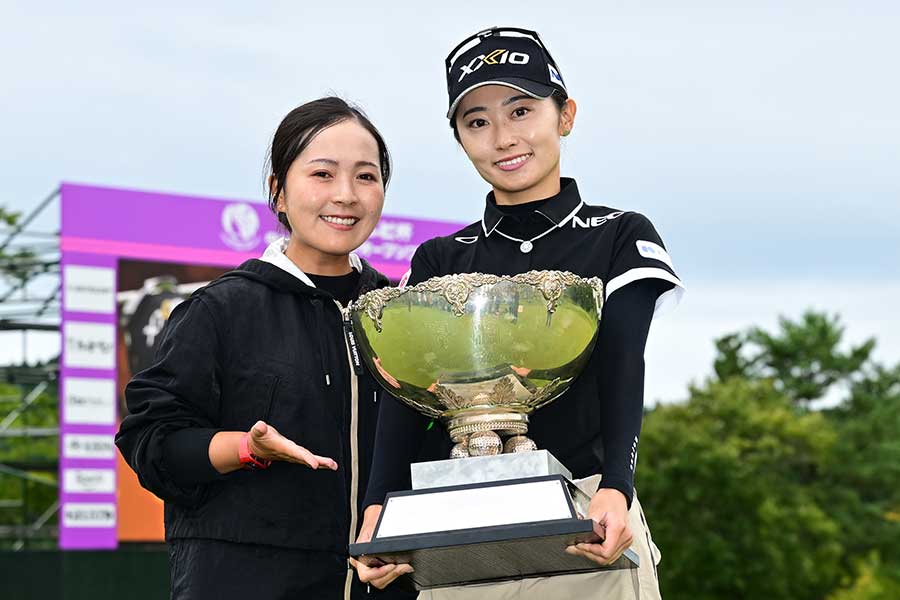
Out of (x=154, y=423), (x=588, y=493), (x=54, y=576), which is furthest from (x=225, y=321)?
(x=54, y=576)

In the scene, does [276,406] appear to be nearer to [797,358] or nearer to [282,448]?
[282,448]

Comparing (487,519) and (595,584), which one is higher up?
(487,519)

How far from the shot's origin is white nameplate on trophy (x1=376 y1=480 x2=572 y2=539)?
224cm

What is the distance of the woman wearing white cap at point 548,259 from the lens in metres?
2.51

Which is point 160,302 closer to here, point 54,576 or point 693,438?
point 54,576

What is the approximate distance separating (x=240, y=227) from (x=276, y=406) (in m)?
12.9

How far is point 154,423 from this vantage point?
288 cm

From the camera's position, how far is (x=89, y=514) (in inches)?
560

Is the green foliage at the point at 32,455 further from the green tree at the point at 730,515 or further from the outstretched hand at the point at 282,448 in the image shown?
the outstretched hand at the point at 282,448

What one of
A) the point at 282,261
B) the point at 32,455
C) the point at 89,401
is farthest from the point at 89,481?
the point at 282,261

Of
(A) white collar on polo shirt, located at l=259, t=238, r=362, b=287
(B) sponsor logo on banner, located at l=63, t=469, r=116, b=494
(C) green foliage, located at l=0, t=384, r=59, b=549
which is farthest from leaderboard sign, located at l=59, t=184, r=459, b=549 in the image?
(A) white collar on polo shirt, located at l=259, t=238, r=362, b=287

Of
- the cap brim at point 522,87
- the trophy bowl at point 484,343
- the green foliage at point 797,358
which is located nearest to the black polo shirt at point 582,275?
the trophy bowl at point 484,343

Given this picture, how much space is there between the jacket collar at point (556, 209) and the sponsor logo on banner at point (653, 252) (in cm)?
18

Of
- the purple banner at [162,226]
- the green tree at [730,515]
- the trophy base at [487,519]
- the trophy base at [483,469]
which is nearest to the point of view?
the trophy base at [487,519]
